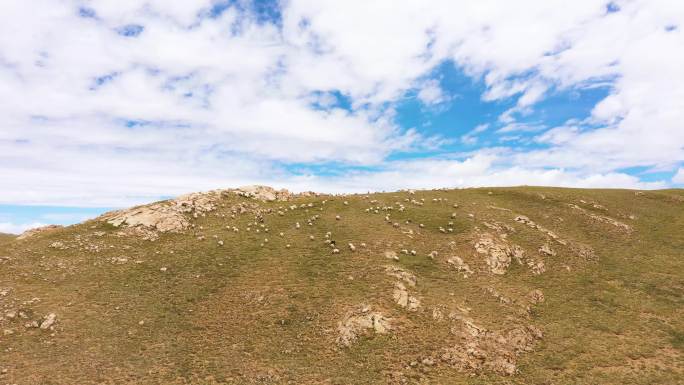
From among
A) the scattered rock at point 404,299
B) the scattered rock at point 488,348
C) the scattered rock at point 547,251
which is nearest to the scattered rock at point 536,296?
the scattered rock at point 488,348

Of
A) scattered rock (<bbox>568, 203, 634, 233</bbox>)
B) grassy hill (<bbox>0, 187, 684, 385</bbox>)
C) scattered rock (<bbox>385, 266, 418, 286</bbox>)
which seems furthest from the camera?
scattered rock (<bbox>568, 203, 634, 233</bbox>)

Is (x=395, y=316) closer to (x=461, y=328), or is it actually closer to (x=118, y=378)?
(x=461, y=328)

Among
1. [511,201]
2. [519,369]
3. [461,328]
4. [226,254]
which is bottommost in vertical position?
[519,369]

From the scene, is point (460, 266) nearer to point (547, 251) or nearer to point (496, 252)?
point (496, 252)

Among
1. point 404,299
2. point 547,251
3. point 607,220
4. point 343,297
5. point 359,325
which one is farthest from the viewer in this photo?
point 607,220

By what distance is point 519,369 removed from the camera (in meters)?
31.3

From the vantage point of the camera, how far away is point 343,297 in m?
38.3

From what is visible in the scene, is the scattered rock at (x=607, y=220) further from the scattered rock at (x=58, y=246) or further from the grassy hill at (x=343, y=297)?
the scattered rock at (x=58, y=246)

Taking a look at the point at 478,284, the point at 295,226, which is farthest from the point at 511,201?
the point at 295,226

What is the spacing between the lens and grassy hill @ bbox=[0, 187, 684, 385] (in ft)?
101

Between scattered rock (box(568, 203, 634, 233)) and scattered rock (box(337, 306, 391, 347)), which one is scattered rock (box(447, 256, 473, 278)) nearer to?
scattered rock (box(337, 306, 391, 347))

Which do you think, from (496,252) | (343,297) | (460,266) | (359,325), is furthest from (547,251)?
(359,325)

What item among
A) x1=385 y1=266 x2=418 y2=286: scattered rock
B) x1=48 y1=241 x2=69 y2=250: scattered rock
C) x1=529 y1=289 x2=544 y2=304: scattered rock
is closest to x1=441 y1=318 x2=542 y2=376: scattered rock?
x1=529 y1=289 x2=544 y2=304: scattered rock

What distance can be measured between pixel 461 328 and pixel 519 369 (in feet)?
18.3
